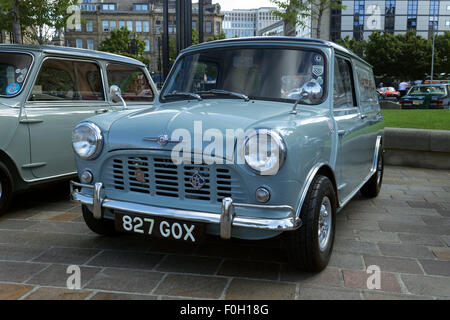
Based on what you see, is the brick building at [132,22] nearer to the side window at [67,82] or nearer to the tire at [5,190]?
the side window at [67,82]

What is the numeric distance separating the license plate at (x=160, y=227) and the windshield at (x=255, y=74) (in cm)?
127

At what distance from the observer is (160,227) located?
112 inches

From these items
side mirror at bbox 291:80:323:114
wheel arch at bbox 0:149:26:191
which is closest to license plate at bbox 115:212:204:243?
side mirror at bbox 291:80:323:114

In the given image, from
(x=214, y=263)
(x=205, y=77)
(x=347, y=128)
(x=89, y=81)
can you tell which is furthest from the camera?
(x=89, y=81)

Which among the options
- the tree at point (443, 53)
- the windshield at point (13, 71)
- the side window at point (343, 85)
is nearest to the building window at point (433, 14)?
the tree at point (443, 53)

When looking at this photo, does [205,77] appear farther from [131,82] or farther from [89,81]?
[131,82]

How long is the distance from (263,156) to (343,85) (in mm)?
1720

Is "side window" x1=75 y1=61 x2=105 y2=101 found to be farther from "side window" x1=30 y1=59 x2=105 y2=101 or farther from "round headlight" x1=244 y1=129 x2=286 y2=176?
"round headlight" x1=244 y1=129 x2=286 y2=176

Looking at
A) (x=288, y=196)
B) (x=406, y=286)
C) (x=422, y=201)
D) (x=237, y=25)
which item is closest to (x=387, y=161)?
(x=422, y=201)

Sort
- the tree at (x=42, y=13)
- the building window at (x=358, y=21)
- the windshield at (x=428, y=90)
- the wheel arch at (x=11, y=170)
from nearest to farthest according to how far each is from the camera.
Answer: the wheel arch at (x=11, y=170) → the tree at (x=42, y=13) → the windshield at (x=428, y=90) → the building window at (x=358, y=21)

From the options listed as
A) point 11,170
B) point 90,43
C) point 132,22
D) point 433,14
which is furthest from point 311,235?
point 132,22

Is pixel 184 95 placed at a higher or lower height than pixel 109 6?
lower

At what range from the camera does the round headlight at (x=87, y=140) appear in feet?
10.2

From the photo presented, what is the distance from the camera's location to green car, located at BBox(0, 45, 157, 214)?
14.5 feet
